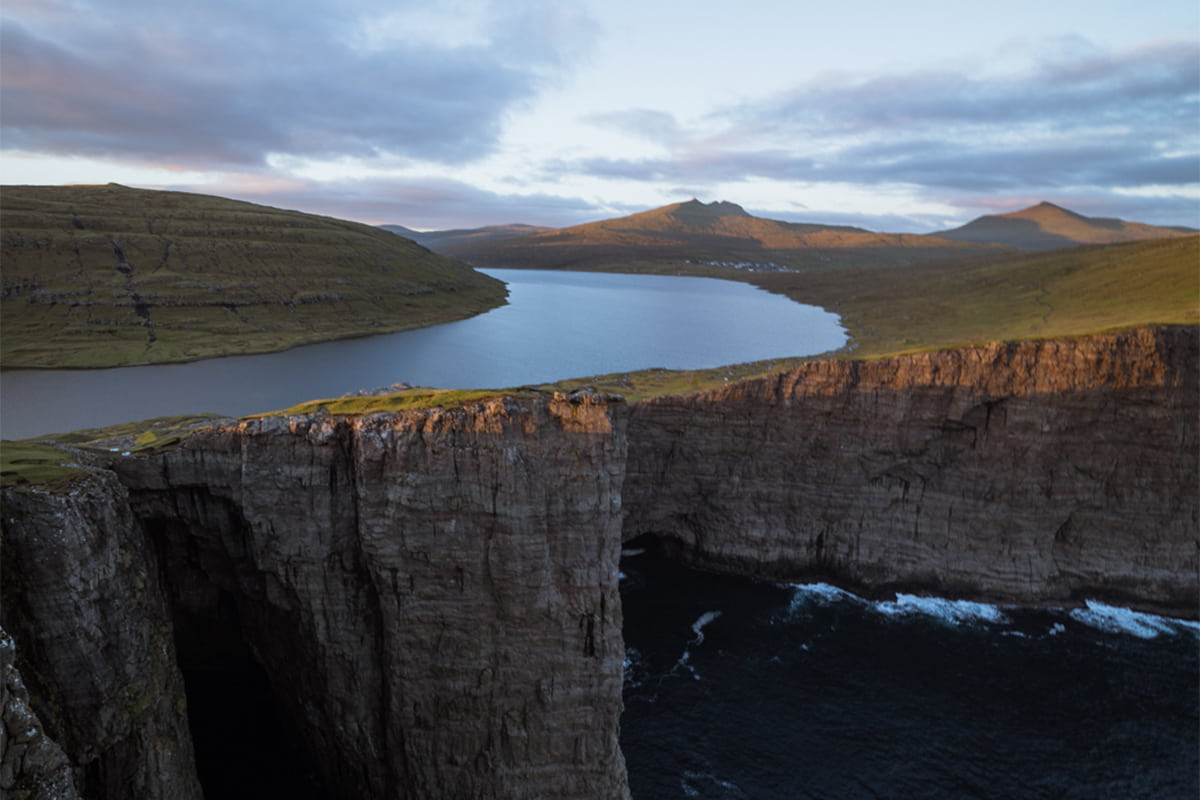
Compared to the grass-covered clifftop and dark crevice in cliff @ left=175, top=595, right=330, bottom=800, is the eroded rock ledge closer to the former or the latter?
dark crevice in cliff @ left=175, top=595, right=330, bottom=800

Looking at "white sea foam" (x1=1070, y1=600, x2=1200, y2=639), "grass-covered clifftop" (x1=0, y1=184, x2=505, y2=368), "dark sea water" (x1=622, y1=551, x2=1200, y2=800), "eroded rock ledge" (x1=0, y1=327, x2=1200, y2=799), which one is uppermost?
"grass-covered clifftop" (x1=0, y1=184, x2=505, y2=368)

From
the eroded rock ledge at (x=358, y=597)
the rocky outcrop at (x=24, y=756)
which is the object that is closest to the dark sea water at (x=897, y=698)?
the eroded rock ledge at (x=358, y=597)

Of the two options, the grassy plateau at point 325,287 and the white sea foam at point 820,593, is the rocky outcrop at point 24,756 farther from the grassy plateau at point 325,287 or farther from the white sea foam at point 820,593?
the white sea foam at point 820,593

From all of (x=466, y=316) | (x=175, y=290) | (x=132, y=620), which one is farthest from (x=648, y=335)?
(x=132, y=620)

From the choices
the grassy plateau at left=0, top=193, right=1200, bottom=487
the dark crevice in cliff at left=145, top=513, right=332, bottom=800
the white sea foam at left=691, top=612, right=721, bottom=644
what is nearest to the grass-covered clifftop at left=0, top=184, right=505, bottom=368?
the grassy plateau at left=0, top=193, right=1200, bottom=487

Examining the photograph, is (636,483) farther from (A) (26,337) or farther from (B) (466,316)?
(B) (466,316)

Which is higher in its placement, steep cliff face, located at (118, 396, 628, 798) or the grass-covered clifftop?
the grass-covered clifftop

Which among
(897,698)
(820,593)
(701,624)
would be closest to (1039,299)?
(820,593)
